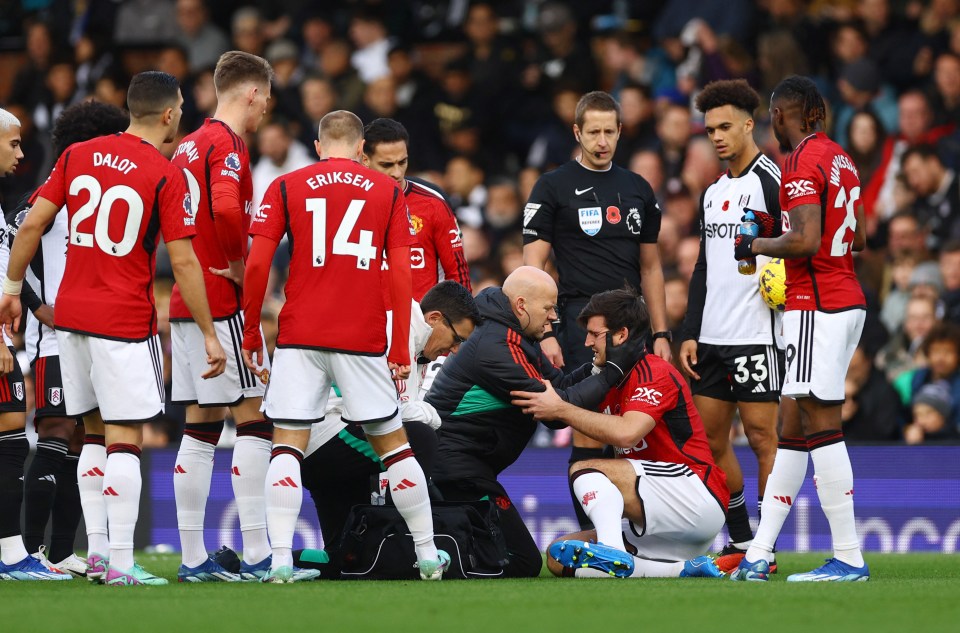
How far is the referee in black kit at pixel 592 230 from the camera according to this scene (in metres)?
9.05

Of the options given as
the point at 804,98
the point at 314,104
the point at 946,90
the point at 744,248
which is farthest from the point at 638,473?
the point at 314,104

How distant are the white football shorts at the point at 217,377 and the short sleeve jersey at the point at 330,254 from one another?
1.64 ft

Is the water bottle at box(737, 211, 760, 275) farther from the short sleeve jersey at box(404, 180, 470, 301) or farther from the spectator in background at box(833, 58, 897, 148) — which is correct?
the spectator in background at box(833, 58, 897, 148)

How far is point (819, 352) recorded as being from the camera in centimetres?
720

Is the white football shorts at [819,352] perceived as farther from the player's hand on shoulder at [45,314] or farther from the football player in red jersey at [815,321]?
the player's hand on shoulder at [45,314]

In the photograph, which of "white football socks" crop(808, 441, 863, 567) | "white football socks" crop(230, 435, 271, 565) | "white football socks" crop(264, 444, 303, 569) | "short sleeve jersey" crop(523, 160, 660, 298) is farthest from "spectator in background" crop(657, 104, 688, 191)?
"white football socks" crop(264, 444, 303, 569)

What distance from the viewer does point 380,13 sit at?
1758 cm

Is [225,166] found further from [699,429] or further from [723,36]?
[723,36]

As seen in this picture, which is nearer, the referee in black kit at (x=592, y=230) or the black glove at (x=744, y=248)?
the black glove at (x=744, y=248)

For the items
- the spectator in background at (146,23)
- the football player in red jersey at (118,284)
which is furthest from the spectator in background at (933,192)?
the spectator in background at (146,23)

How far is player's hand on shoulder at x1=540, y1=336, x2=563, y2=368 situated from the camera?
900 cm

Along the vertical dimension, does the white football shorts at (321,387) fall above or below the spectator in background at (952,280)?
below

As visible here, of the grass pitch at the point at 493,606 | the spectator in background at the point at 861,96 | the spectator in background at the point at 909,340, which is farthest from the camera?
the spectator in background at the point at 861,96

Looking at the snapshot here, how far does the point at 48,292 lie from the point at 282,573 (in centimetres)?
223
